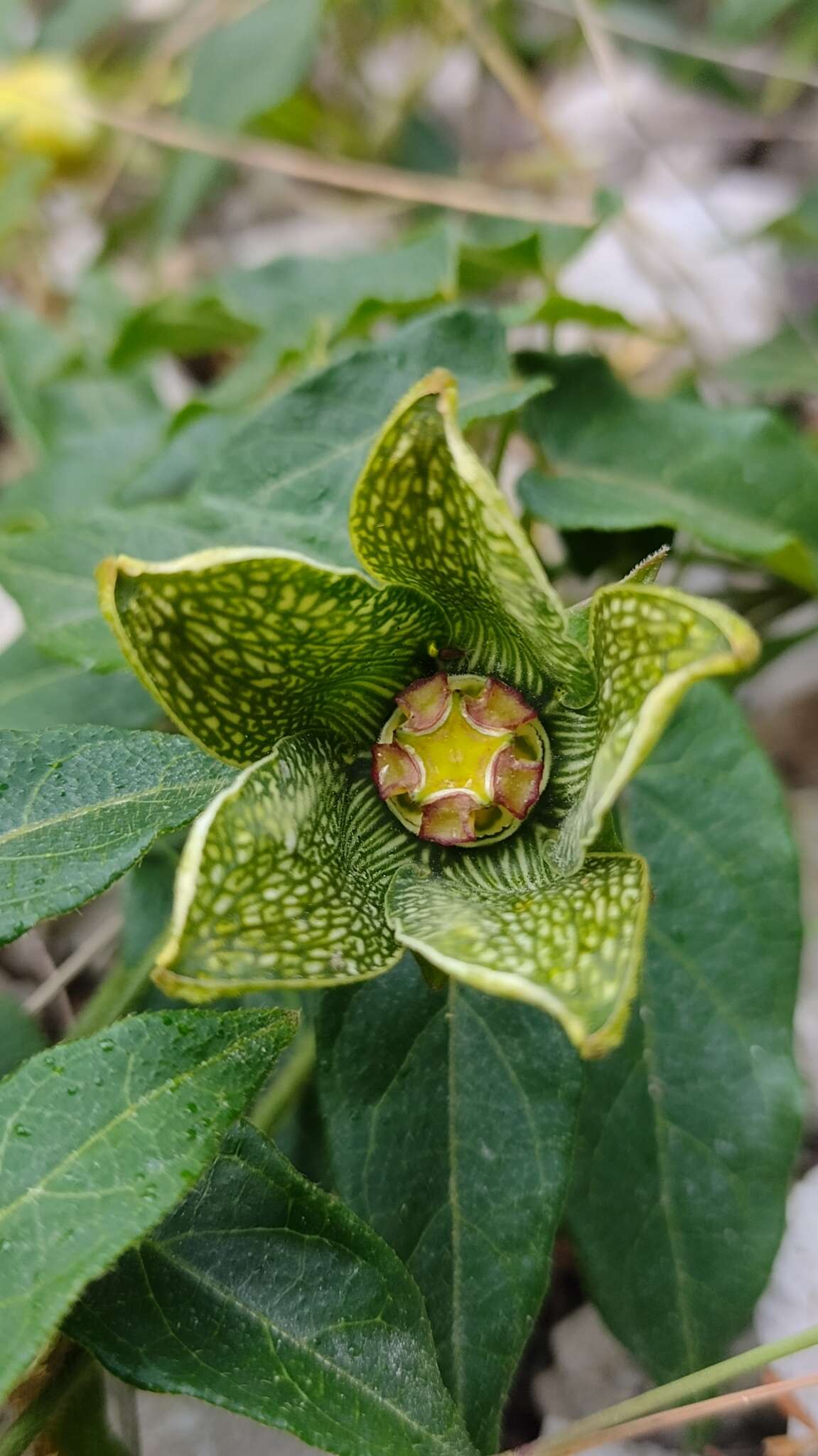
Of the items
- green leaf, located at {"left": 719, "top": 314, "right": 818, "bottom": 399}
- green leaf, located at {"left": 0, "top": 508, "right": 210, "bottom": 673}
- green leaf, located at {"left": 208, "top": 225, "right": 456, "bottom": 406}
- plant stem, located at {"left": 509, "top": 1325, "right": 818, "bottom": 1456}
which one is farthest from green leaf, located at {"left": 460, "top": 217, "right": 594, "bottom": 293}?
plant stem, located at {"left": 509, "top": 1325, "right": 818, "bottom": 1456}

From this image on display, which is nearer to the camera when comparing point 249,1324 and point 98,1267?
point 98,1267

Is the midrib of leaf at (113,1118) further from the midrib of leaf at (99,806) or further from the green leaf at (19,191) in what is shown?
the green leaf at (19,191)

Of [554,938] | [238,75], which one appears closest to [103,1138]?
[554,938]

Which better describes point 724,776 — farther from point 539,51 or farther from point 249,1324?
point 539,51

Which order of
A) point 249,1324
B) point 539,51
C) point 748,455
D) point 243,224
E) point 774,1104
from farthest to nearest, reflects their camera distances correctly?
point 243,224 < point 539,51 < point 748,455 < point 774,1104 < point 249,1324

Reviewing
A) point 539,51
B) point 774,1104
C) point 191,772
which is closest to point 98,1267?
point 191,772

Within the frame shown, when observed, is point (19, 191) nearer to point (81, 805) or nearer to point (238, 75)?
point (238, 75)

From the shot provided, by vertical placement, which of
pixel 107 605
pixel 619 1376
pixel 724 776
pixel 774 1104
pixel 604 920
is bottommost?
pixel 619 1376
